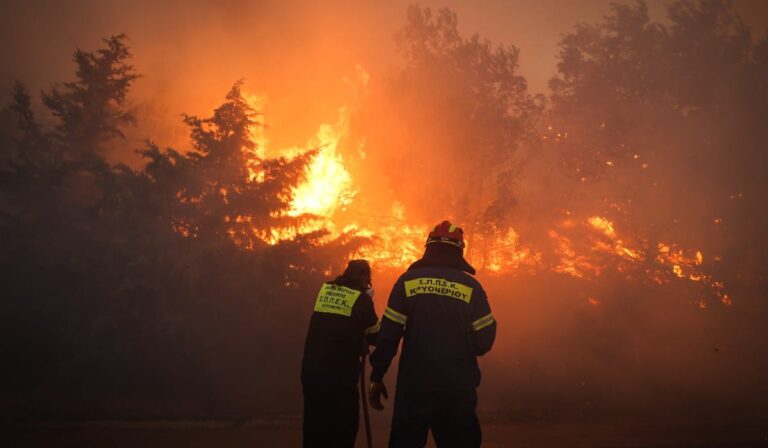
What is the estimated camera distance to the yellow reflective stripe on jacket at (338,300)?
514 centimetres

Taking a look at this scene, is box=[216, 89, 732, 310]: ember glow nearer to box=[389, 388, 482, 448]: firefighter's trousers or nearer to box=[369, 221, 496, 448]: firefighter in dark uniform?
box=[369, 221, 496, 448]: firefighter in dark uniform

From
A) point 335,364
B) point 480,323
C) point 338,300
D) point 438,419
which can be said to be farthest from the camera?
point 338,300

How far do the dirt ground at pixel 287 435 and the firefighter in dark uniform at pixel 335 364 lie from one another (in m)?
4.05

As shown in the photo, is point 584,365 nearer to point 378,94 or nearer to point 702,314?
point 702,314

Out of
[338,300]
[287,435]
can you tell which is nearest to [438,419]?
[338,300]

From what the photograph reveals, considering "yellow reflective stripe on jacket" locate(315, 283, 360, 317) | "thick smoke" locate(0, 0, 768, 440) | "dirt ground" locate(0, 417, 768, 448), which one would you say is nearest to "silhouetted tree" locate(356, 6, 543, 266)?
"thick smoke" locate(0, 0, 768, 440)

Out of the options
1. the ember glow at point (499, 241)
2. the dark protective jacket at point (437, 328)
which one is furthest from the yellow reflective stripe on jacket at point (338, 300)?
the ember glow at point (499, 241)

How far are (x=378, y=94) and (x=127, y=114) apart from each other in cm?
887

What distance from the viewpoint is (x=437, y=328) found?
4637 mm

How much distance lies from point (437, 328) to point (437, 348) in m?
0.17

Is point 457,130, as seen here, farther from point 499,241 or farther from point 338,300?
point 338,300

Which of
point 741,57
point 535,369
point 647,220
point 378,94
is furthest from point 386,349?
point 741,57

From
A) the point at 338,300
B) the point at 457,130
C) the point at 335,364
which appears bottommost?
the point at 335,364

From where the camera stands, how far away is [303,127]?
2128 centimetres
